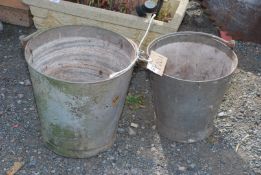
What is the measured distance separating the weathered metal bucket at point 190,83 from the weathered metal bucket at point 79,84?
31 centimetres

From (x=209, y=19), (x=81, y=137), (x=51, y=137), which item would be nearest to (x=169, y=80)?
(x=81, y=137)

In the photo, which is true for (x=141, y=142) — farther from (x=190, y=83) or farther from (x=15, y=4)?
(x=15, y=4)

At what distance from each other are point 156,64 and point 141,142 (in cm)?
67

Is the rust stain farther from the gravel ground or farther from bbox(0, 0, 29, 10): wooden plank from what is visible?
bbox(0, 0, 29, 10): wooden plank

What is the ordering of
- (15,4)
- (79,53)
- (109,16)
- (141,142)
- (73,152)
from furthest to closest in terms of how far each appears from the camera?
(15,4) → (109,16) → (141,142) → (79,53) → (73,152)

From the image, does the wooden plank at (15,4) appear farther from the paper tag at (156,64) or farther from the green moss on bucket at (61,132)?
the paper tag at (156,64)

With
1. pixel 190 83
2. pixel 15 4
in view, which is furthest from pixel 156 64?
→ pixel 15 4

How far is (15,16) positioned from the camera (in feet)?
13.8

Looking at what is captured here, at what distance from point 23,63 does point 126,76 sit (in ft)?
4.72

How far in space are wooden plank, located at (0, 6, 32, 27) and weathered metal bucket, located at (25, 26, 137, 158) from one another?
1.18 metres

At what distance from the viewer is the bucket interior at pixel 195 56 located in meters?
3.19

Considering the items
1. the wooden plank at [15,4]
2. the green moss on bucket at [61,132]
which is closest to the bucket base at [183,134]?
the green moss on bucket at [61,132]

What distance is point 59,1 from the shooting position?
11.8ft

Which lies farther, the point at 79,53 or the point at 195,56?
the point at 195,56
